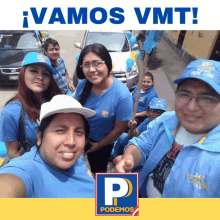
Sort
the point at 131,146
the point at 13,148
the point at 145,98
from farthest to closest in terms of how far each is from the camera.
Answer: the point at 145,98 → the point at 13,148 → the point at 131,146

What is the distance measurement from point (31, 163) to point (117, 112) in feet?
3.51

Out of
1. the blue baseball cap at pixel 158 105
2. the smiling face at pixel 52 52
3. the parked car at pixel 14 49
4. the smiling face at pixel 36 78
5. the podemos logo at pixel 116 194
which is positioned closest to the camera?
the podemos logo at pixel 116 194

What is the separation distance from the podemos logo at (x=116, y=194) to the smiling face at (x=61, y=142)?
35cm

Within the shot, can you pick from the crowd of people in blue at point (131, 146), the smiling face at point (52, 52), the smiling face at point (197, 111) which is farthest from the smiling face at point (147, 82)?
the smiling face at point (197, 111)

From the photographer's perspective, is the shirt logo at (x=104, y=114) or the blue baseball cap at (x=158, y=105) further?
the blue baseball cap at (x=158, y=105)

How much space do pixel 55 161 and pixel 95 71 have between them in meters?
1.07

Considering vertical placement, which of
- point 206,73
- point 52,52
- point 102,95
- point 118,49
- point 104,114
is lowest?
point 104,114

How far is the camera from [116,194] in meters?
0.83

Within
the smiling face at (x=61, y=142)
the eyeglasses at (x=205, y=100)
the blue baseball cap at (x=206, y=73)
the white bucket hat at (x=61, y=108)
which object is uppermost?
the blue baseball cap at (x=206, y=73)

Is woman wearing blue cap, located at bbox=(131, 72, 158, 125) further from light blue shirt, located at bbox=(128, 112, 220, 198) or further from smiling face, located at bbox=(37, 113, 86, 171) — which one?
smiling face, located at bbox=(37, 113, 86, 171)

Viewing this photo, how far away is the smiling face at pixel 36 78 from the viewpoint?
174cm

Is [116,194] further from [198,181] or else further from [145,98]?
[145,98]

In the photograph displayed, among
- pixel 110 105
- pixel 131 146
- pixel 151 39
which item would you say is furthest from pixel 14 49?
pixel 131 146

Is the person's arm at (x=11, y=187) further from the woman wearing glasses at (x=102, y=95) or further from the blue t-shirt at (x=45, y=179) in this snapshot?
the woman wearing glasses at (x=102, y=95)
